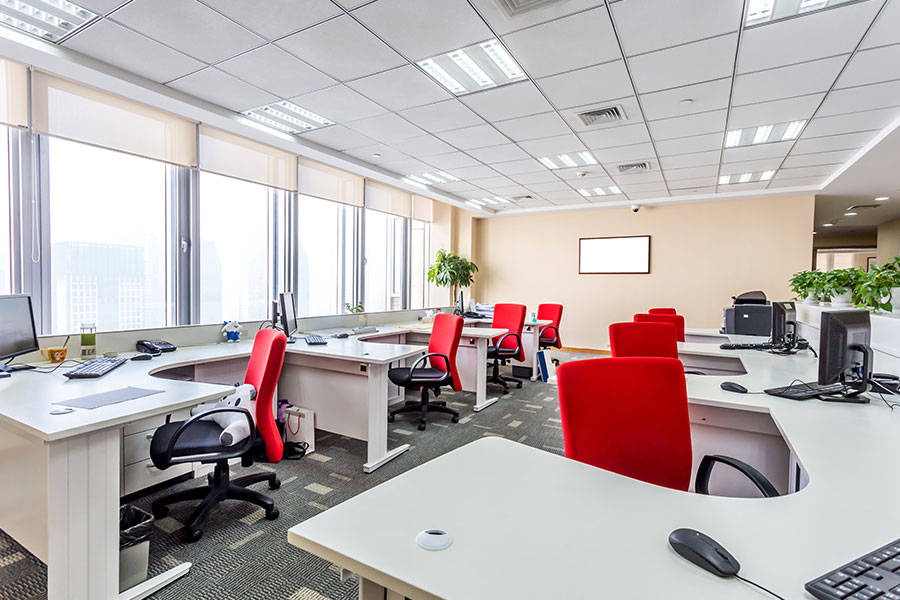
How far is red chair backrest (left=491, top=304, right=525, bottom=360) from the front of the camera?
553cm

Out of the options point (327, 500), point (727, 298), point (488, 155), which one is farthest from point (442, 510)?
point (727, 298)

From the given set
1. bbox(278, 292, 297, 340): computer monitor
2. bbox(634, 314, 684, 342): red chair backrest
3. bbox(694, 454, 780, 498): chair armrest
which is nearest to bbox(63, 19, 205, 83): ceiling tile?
bbox(278, 292, 297, 340): computer monitor

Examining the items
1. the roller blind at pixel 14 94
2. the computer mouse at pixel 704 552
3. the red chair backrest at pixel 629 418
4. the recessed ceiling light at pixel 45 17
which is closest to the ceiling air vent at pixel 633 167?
the red chair backrest at pixel 629 418

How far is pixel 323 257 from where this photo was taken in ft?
19.3

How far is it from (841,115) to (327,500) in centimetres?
536

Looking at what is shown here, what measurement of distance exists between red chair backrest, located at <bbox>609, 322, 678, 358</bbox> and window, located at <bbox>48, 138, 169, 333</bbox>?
12.7 feet

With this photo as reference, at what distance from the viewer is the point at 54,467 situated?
1.61 metres

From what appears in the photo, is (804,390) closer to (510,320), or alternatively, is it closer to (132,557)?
(132,557)

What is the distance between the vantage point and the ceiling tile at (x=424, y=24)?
2545 mm

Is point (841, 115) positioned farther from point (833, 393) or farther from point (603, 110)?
point (833, 393)

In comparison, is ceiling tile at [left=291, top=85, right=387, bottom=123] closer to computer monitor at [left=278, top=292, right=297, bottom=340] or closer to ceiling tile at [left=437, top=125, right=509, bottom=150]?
ceiling tile at [left=437, top=125, right=509, bottom=150]

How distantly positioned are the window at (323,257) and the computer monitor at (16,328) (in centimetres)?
283

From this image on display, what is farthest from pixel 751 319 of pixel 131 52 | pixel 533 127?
pixel 131 52

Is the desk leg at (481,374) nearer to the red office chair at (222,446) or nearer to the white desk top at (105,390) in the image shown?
the white desk top at (105,390)
